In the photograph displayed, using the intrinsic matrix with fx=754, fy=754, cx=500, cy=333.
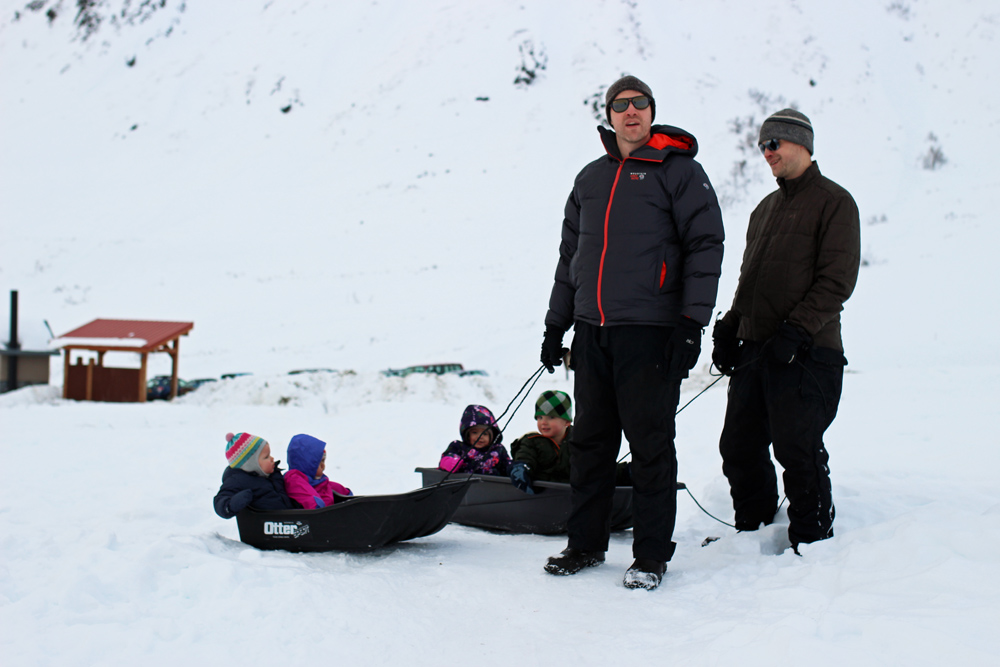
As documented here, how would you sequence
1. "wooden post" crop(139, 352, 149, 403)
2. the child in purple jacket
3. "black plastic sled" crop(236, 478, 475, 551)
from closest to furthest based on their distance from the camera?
"black plastic sled" crop(236, 478, 475, 551) < the child in purple jacket < "wooden post" crop(139, 352, 149, 403)

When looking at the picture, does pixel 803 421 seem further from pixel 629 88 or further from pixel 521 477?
pixel 629 88

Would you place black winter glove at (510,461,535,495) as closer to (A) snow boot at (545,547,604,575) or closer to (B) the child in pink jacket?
(A) snow boot at (545,547,604,575)

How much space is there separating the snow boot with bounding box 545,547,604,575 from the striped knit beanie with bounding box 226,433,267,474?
1.42 metres

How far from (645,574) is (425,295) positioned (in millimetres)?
15956

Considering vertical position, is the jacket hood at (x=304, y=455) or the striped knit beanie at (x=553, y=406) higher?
the striped knit beanie at (x=553, y=406)

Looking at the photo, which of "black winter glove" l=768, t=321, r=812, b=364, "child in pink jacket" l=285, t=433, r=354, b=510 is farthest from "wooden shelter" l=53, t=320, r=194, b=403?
"black winter glove" l=768, t=321, r=812, b=364

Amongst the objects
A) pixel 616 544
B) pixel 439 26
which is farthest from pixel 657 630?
pixel 439 26

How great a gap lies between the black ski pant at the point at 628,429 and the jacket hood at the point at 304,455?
1.39 meters

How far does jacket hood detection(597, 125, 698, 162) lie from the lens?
9.97 feet

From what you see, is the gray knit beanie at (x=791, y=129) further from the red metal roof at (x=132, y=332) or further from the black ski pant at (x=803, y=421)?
the red metal roof at (x=132, y=332)

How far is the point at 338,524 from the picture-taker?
331 cm

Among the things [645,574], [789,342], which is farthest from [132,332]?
[789,342]

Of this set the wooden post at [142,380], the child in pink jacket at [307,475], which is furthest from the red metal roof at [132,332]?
the child in pink jacket at [307,475]

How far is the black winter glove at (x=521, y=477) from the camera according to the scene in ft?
12.4
